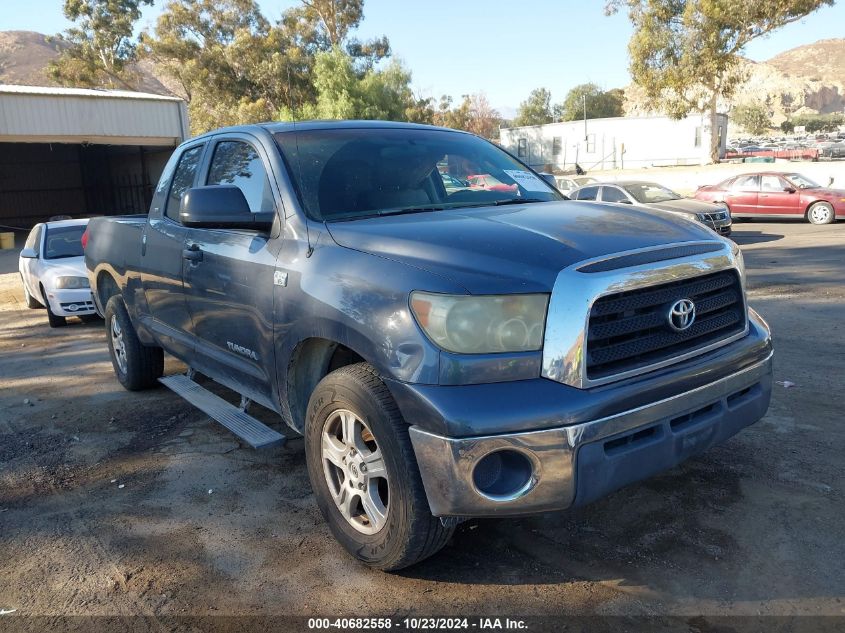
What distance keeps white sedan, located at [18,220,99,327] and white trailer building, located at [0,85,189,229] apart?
11.5m

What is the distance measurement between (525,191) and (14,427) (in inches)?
167

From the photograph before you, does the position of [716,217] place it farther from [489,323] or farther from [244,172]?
[489,323]

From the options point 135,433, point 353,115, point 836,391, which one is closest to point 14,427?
point 135,433

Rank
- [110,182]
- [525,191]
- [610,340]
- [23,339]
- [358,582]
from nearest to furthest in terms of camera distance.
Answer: [610,340]
[358,582]
[525,191]
[23,339]
[110,182]

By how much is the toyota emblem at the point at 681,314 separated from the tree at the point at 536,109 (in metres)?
82.7

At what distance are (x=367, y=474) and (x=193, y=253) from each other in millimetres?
1996

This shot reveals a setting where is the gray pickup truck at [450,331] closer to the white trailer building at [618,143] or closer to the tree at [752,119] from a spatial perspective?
the white trailer building at [618,143]

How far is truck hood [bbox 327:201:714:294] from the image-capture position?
2750mm

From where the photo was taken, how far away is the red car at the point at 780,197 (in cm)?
1783

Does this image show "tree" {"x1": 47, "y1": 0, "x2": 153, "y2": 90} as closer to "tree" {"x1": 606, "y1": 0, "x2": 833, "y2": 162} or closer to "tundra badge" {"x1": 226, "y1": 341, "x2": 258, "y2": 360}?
A: "tree" {"x1": 606, "y1": 0, "x2": 833, "y2": 162}

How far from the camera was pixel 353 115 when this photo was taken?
1495 inches

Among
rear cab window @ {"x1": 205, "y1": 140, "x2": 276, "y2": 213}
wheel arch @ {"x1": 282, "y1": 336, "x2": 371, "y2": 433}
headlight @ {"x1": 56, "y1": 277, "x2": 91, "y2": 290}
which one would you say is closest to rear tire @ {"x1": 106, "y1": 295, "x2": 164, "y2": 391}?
rear cab window @ {"x1": 205, "y1": 140, "x2": 276, "y2": 213}

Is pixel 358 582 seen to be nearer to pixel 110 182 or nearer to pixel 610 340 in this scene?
pixel 610 340

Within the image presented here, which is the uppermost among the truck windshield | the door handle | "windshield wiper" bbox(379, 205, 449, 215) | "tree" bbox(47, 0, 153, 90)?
"tree" bbox(47, 0, 153, 90)
